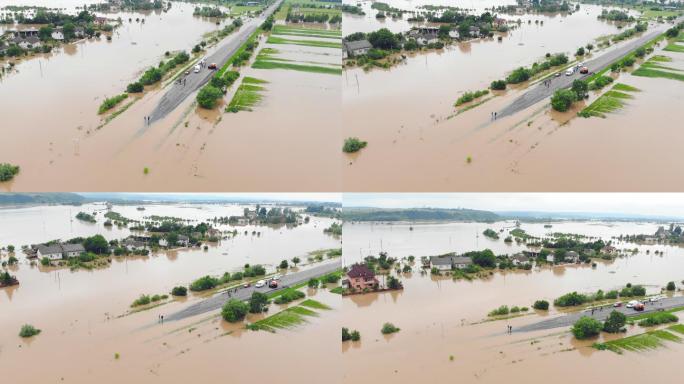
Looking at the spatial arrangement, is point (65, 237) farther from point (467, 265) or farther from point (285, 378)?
point (467, 265)

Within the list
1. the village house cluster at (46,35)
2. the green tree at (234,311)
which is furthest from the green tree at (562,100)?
the village house cluster at (46,35)

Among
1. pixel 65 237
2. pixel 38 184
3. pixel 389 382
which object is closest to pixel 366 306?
pixel 389 382

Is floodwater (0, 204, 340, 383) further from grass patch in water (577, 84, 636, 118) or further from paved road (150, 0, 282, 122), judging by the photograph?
grass patch in water (577, 84, 636, 118)

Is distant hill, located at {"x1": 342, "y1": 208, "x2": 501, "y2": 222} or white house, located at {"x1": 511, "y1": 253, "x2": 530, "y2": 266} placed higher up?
white house, located at {"x1": 511, "y1": 253, "x2": 530, "y2": 266}

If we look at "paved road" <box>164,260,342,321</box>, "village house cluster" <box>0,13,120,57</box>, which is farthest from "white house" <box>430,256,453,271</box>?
"village house cluster" <box>0,13,120,57</box>

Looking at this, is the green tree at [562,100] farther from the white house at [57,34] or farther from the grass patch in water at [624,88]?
the white house at [57,34]

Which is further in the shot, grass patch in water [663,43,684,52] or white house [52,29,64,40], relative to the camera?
white house [52,29,64,40]

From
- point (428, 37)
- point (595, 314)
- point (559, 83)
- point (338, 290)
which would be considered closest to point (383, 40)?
point (428, 37)

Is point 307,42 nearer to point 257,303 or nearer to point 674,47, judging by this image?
point 257,303
